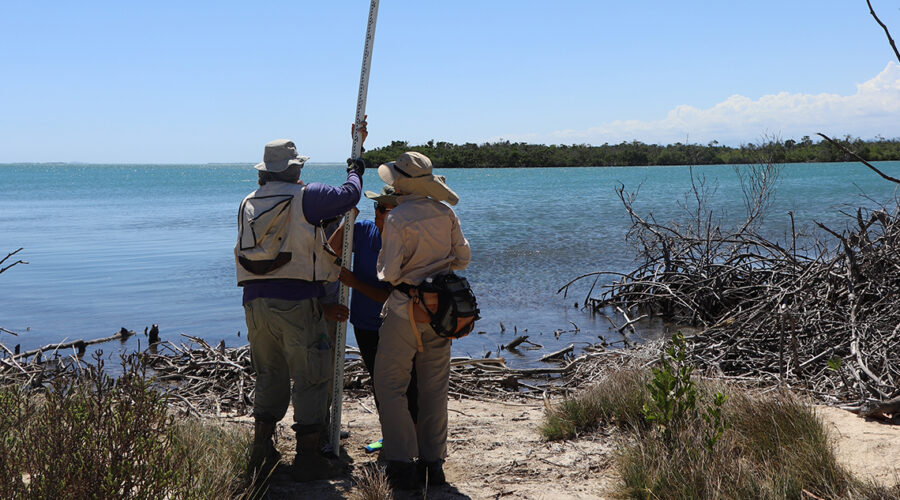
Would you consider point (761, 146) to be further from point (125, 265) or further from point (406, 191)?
point (125, 265)

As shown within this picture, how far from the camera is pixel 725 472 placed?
13.9 ft

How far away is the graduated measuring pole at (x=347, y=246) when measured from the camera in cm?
510

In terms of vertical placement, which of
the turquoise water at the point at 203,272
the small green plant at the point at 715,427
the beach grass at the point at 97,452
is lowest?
the turquoise water at the point at 203,272

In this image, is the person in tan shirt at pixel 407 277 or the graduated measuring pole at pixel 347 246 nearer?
the person in tan shirt at pixel 407 277

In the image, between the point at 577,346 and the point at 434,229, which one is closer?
the point at 434,229

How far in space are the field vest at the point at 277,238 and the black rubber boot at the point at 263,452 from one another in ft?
3.06

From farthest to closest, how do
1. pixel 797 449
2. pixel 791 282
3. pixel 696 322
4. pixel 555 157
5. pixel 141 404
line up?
pixel 555 157 < pixel 696 322 < pixel 791 282 < pixel 797 449 < pixel 141 404

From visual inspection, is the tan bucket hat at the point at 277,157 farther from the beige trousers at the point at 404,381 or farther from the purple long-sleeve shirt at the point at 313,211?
the beige trousers at the point at 404,381

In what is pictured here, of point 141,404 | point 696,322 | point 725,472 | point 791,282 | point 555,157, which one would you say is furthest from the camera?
point 555,157

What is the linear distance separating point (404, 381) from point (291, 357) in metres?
0.70

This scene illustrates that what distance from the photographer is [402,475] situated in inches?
186

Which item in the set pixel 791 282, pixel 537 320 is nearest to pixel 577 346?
pixel 537 320

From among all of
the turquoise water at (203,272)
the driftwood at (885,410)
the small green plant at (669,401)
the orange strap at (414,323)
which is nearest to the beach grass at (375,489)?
the orange strap at (414,323)

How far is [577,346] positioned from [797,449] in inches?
257
